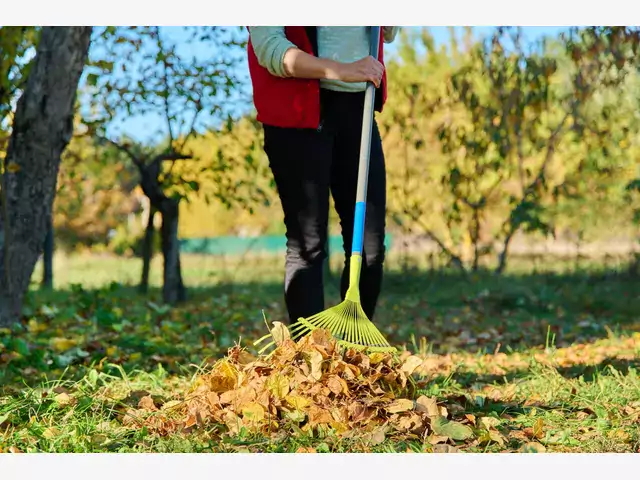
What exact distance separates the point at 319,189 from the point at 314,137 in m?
0.17

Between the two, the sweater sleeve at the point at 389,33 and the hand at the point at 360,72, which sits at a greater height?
the sweater sleeve at the point at 389,33

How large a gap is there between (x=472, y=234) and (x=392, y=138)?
166cm

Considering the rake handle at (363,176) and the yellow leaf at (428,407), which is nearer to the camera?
the yellow leaf at (428,407)

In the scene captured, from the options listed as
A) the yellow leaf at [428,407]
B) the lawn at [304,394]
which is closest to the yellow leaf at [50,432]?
the lawn at [304,394]

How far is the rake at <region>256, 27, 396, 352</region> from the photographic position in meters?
2.40

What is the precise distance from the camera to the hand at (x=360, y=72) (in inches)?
99.3

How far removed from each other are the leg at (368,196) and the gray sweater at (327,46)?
16 centimetres

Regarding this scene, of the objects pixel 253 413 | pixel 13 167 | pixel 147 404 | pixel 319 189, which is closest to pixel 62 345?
pixel 13 167

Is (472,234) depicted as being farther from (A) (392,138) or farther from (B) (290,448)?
(B) (290,448)

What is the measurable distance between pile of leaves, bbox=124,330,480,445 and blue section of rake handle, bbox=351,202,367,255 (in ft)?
1.09

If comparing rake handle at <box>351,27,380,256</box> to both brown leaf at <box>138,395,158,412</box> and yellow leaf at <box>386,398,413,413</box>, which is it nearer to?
yellow leaf at <box>386,398,413,413</box>

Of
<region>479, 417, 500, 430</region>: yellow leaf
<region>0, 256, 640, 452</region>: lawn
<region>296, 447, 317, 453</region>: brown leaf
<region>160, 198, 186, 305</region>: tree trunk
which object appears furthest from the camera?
<region>160, 198, 186, 305</region>: tree trunk

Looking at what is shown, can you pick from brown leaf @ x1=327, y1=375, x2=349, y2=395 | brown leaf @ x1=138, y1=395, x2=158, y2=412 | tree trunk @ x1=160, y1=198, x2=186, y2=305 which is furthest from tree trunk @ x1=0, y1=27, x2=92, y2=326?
brown leaf @ x1=327, y1=375, x2=349, y2=395

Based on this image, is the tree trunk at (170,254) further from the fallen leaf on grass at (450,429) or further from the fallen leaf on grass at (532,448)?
the fallen leaf on grass at (532,448)
